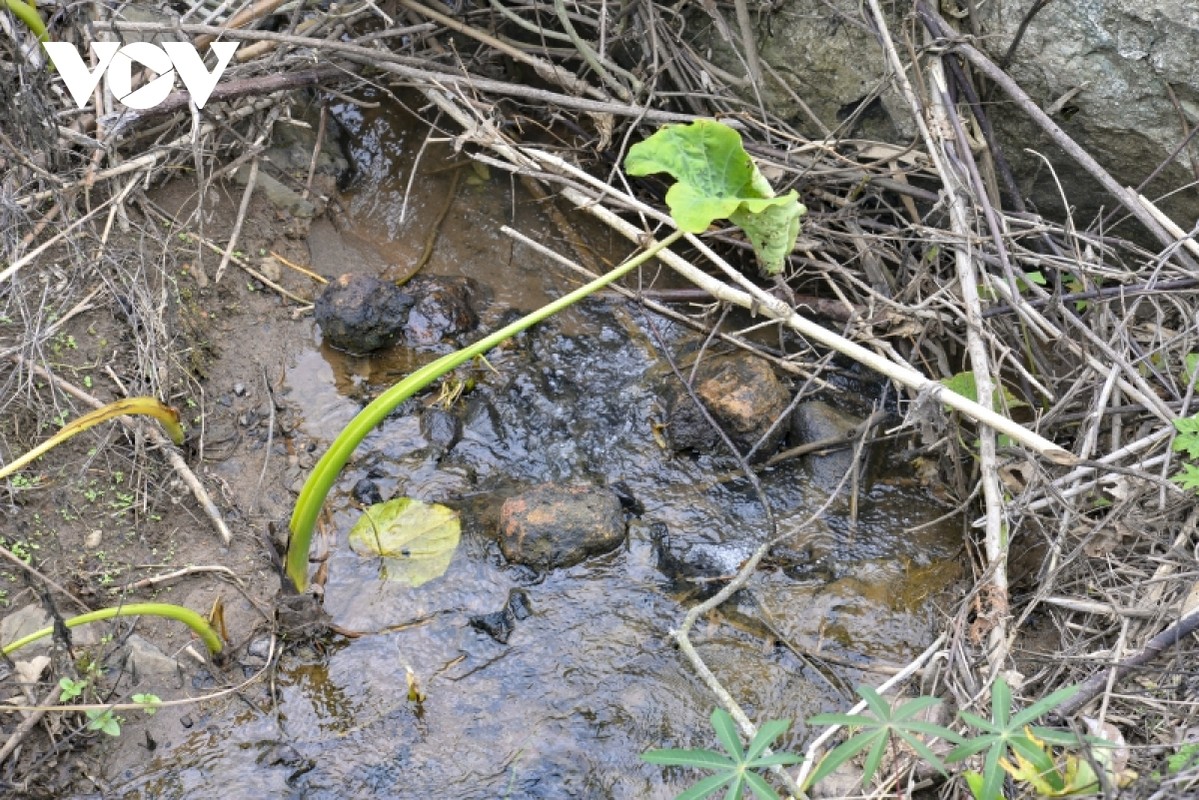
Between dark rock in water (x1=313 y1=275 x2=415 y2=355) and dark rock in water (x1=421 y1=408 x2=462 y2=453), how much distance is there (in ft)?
1.13

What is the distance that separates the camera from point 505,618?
2.83 meters

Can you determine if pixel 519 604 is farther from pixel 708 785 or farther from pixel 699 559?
pixel 708 785

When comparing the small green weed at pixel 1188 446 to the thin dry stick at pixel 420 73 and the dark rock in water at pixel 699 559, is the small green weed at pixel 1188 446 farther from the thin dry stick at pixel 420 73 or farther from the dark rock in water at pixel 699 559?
the thin dry stick at pixel 420 73

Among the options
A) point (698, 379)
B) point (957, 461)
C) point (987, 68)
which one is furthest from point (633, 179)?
point (957, 461)

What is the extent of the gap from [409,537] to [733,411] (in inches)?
42.5

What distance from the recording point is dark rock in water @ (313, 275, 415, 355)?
3385 mm

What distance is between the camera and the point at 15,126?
306cm

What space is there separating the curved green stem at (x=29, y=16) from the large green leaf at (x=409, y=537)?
1.85 meters

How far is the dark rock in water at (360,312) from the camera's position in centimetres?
338

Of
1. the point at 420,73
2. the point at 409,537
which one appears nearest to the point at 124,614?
the point at 409,537

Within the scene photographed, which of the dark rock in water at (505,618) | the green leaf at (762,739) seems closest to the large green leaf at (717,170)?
the dark rock in water at (505,618)

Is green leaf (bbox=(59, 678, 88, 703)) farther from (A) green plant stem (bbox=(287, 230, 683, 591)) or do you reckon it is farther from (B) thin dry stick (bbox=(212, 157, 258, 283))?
(B) thin dry stick (bbox=(212, 157, 258, 283))

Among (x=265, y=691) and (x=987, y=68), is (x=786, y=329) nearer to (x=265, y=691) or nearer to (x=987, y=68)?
(x=987, y=68)

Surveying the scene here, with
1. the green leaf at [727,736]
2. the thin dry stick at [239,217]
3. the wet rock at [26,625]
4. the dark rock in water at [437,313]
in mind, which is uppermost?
the thin dry stick at [239,217]
